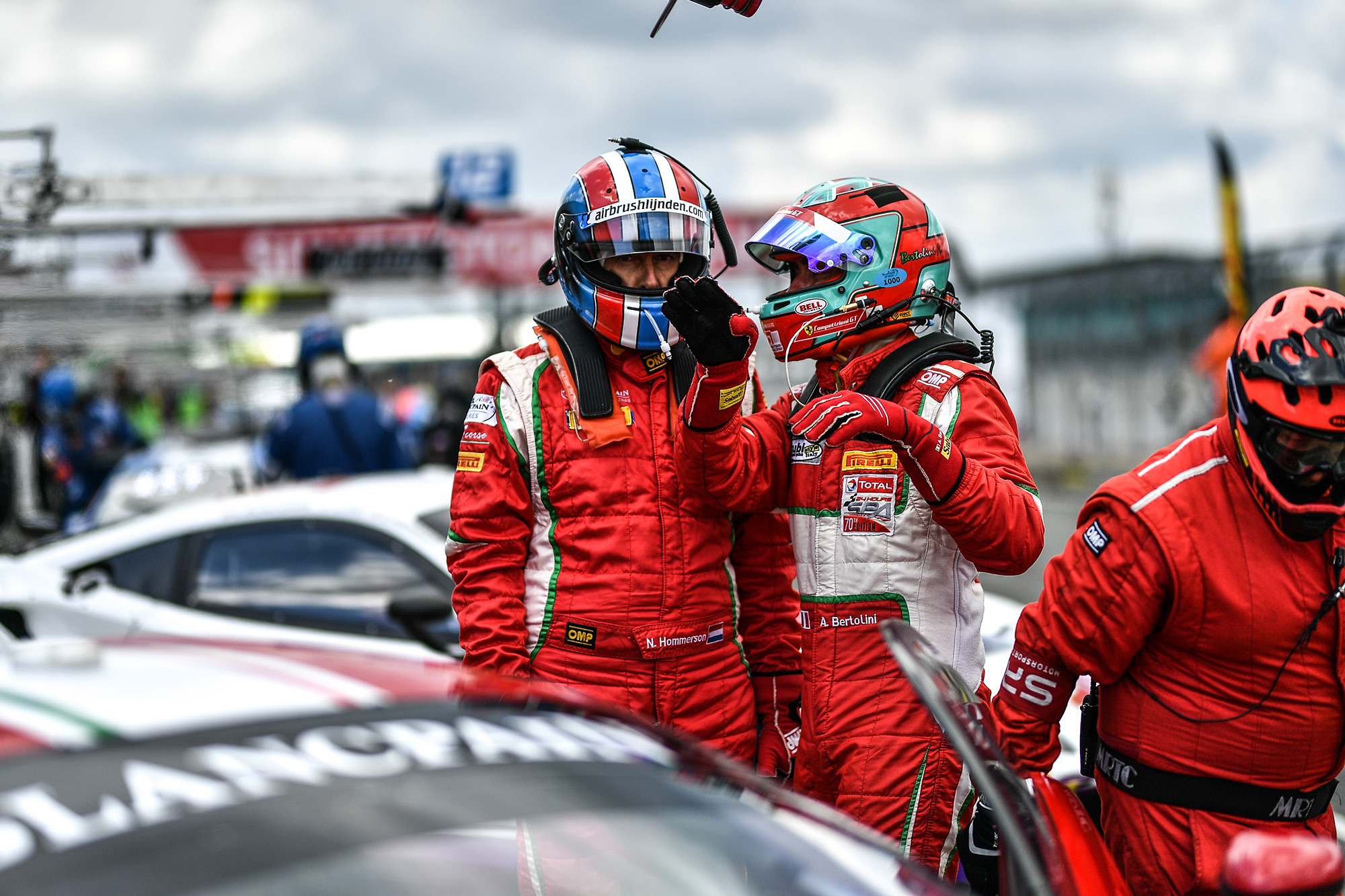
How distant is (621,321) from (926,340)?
0.66m

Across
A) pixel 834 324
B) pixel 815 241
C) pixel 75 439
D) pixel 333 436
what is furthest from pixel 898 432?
pixel 75 439

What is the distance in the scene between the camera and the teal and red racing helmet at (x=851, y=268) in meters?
2.79

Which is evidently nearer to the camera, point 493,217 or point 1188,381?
point 493,217

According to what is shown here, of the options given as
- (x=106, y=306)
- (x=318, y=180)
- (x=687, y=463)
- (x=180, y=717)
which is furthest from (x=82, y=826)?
(x=106, y=306)

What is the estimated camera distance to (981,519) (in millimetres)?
2422

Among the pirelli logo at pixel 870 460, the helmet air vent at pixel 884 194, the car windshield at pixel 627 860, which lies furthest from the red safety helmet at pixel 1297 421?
the car windshield at pixel 627 860

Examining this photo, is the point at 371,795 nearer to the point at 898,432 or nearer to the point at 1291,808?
the point at 898,432

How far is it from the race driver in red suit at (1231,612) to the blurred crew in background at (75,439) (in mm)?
11982

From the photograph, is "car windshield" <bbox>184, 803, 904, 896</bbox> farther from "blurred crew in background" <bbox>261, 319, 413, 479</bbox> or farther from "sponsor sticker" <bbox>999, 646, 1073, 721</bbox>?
"blurred crew in background" <bbox>261, 319, 413, 479</bbox>

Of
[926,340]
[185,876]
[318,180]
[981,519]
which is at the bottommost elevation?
[185,876]

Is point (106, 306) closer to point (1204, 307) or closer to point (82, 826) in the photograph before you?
point (82, 826)

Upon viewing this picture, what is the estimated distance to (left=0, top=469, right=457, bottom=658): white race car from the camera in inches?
189

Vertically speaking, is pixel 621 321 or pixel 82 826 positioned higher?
pixel 621 321

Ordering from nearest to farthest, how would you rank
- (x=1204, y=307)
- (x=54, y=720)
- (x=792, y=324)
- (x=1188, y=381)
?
(x=54, y=720), (x=792, y=324), (x=1188, y=381), (x=1204, y=307)
